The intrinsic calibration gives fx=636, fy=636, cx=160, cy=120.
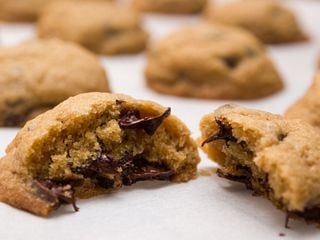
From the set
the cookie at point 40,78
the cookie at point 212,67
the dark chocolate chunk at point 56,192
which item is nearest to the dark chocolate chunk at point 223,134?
the dark chocolate chunk at point 56,192

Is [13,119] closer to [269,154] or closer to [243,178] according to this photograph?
[243,178]

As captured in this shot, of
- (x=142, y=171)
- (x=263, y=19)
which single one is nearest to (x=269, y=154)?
(x=142, y=171)

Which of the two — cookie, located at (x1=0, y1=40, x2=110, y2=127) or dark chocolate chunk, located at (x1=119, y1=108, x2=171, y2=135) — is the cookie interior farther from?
cookie, located at (x1=0, y1=40, x2=110, y2=127)

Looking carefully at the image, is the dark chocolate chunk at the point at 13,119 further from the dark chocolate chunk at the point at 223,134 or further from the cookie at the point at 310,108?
the cookie at the point at 310,108

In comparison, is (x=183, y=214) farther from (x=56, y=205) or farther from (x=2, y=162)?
(x=2, y=162)

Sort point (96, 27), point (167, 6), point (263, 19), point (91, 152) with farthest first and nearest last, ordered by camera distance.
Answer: point (167, 6) → point (263, 19) → point (96, 27) → point (91, 152)
